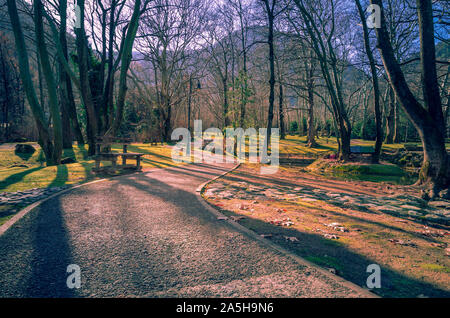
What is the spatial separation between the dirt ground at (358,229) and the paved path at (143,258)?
592 mm

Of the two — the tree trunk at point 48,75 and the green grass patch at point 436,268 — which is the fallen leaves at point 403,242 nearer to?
the green grass patch at point 436,268

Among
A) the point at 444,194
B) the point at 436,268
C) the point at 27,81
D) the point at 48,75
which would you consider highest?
the point at 48,75

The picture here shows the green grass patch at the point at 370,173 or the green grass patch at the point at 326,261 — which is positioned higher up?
the green grass patch at the point at 370,173

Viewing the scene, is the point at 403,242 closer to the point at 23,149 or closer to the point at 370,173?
the point at 370,173

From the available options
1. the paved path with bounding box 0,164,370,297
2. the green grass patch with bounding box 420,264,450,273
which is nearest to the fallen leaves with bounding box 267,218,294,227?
the paved path with bounding box 0,164,370,297

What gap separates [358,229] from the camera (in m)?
4.40

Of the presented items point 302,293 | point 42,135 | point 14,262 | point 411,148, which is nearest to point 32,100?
point 42,135

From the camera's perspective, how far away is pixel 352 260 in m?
3.21

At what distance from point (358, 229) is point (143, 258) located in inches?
145

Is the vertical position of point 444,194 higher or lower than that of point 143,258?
higher

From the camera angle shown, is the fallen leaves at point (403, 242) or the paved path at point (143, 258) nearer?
the paved path at point (143, 258)

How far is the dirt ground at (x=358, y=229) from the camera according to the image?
115 inches

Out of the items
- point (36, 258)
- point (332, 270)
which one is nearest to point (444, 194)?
point (332, 270)
